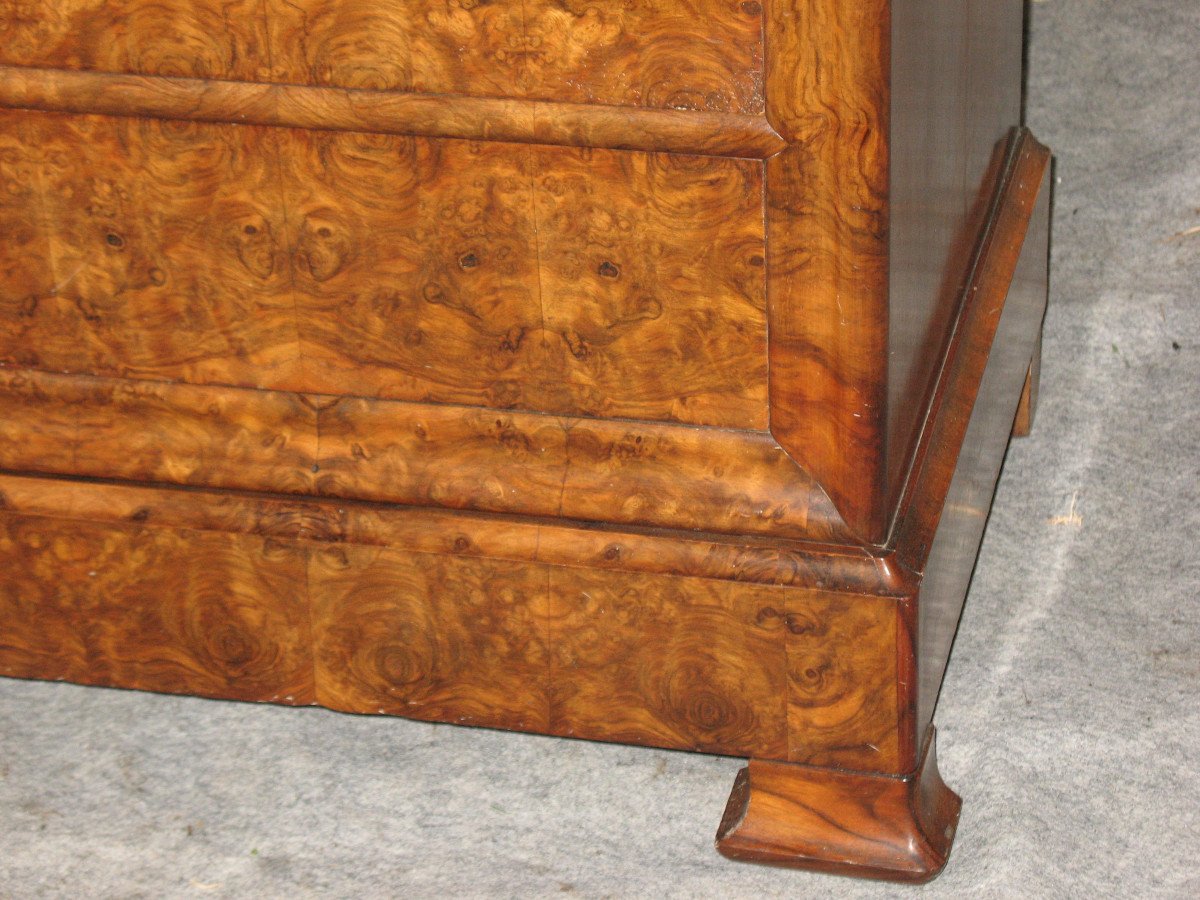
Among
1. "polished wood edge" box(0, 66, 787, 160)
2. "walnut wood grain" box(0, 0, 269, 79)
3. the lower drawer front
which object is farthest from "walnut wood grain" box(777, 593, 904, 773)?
"walnut wood grain" box(0, 0, 269, 79)

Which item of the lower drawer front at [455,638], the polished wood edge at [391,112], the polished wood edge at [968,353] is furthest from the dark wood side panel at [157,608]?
the polished wood edge at [968,353]

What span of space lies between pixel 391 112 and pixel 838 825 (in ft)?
1.50

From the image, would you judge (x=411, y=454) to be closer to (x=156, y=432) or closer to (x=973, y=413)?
(x=156, y=432)

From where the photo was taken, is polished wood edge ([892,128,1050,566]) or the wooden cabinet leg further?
the wooden cabinet leg

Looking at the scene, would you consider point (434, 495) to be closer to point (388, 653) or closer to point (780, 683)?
point (388, 653)

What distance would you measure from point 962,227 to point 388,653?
0.44m

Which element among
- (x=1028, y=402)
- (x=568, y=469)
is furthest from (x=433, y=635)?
(x=1028, y=402)

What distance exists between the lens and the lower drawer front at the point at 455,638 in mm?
954

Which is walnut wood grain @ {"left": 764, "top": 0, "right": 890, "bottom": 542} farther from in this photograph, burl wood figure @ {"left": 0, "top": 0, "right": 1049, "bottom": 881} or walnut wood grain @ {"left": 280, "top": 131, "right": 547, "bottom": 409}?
walnut wood grain @ {"left": 280, "top": 131, "right": 547, "bottom": 409}

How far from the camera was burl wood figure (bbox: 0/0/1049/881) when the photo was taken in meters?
0.88

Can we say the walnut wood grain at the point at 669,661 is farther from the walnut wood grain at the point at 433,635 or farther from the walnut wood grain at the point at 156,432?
the walnut wood grain at the point at 156,432

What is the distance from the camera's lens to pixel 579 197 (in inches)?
35.9

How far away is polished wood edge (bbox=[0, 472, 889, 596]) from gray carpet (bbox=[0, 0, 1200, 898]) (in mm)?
176

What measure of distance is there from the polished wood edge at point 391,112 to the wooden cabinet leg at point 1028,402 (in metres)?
0.62
